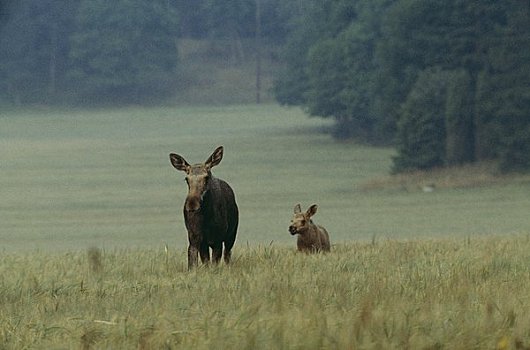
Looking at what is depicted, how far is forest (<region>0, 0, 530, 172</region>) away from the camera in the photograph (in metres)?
59.3

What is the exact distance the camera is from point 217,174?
6888 centimetres

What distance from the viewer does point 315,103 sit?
93438mm

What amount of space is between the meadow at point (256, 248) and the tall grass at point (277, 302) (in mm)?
22

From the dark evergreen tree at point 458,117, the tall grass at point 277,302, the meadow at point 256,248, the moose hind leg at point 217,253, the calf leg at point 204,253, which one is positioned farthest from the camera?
the dark evergreen tree at point 458,117

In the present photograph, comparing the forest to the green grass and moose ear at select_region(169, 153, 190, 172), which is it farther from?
moose ear at select_region(169, 153, 190, 172)

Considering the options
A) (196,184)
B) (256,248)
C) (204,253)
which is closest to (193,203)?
(196,184)

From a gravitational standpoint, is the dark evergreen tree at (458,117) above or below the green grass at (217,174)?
above

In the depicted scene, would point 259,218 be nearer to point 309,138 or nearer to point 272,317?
point 272,317

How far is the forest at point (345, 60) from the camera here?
59.3m

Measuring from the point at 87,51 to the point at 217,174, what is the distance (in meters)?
76.5

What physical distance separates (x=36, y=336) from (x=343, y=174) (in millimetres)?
56618

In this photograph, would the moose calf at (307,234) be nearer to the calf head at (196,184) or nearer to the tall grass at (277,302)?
the tall grass at (277,302)

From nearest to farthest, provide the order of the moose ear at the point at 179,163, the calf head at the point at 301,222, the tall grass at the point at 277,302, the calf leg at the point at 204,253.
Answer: the tall grass at the point at 277,302
the moose ear at the point at 179,163
the calf leg at the point at 204,253
the calf head at the point at 301,222

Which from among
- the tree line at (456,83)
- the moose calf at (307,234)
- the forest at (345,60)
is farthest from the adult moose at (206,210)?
the forest at (345,60)
